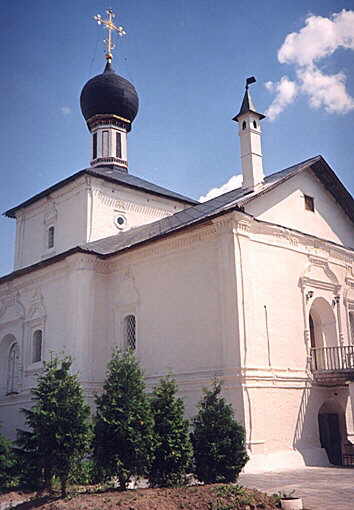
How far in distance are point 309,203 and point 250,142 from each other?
8.60 ft

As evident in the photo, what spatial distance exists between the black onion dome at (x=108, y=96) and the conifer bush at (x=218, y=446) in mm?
16104

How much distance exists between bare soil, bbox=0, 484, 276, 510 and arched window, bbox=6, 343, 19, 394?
1144 centimetres

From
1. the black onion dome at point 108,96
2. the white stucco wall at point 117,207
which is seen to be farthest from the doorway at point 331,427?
the black onion dome at point 108,96

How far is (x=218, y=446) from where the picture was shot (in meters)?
9.98

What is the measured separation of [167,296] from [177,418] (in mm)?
5828

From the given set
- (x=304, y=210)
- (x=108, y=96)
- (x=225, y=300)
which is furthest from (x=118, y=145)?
(x=225, y=300)

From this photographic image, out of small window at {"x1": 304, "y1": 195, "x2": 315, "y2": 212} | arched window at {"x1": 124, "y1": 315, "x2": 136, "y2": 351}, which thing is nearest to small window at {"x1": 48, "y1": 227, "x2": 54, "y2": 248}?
arched window at {"x1": 124, "y1": 315, "x2": 136, "y2": 351}

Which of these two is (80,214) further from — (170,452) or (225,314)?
(170,452)

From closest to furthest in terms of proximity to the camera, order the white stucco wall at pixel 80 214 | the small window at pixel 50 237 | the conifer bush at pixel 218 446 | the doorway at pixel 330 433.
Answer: the conifer bush at pixel 218 446 < the doorway at pixel 330 433 < the white stucco wall at pixel 80 214 < the small window at pixel 50 237

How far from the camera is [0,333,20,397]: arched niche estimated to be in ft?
67.3

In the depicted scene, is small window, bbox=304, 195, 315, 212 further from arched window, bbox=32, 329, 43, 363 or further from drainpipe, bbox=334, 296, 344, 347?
arched window, bbox=32, 329, 43, 363

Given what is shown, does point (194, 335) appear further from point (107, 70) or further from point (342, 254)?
point (107, 70)

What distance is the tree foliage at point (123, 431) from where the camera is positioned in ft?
31.1

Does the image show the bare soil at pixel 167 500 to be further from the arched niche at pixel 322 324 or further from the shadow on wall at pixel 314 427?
the arched niche at pixel 322 324
